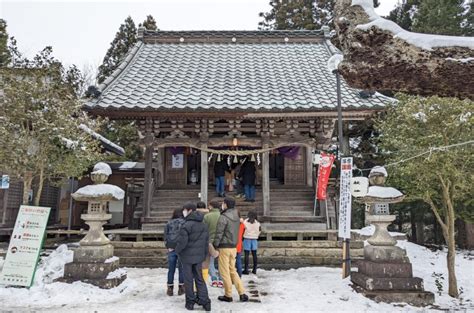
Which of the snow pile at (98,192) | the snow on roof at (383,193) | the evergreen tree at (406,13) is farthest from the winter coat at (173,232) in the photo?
the evergreen tree at (406,13)

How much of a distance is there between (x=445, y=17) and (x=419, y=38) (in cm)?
1596

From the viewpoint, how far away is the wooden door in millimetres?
13242

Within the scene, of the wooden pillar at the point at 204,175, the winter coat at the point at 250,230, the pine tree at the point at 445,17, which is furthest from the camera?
the pine tree at the point at 445,17

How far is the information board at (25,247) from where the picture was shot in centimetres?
628

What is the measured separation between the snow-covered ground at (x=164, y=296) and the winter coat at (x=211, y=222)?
1090 millimetres

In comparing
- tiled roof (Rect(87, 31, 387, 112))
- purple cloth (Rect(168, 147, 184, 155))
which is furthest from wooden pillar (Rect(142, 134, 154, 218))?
purple cloth (Rect(168, 147, 184, 155))

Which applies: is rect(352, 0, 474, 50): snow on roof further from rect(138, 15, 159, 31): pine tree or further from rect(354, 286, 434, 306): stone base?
rect(138, 15, 159, 31): pine tree

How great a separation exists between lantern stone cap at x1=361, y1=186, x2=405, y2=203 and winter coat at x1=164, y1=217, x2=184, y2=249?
12.2 ft

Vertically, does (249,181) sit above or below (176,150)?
below

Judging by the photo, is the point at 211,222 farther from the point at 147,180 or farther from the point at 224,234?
the point at 147,180

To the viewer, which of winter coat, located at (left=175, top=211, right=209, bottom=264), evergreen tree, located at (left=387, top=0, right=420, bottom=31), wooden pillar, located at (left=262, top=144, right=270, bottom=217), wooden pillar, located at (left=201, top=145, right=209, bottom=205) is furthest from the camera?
evergreen tree, located at (left=387, top=0, right=420, bottom=31)

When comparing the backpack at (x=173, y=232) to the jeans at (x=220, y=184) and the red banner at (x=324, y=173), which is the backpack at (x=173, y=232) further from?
the jeans at (x=220, y=184)

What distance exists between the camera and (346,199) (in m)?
7.48

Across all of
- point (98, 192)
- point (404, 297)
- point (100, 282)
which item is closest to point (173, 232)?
point (100, 282)
